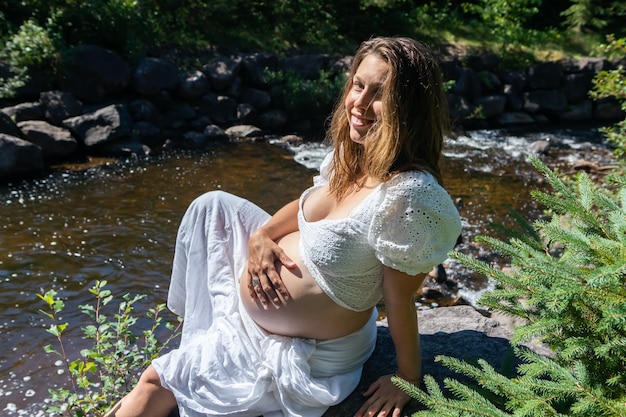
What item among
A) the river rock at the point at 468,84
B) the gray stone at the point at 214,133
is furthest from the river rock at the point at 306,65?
the river rock at the point at 468,84

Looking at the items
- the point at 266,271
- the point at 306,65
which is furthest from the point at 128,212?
the point at 306,65

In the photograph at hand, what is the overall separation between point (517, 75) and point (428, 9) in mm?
3740

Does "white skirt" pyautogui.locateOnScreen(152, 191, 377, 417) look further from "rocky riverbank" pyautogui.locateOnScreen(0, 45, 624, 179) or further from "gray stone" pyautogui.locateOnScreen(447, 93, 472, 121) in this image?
"gray stone" pyautogui.locateOnScreen(447, 93, 472, 121)

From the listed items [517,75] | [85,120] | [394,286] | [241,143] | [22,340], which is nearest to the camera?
[394,286]

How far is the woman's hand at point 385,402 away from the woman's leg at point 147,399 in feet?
2.54

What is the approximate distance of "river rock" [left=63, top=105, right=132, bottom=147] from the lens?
8391mm

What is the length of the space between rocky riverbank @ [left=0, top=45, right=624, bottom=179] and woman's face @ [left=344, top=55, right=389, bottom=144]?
6268 millimetres

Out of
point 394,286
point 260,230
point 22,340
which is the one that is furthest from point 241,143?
point 394,286

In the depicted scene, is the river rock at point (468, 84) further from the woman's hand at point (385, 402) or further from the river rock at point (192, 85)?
the woman's hand at point (385, 402)

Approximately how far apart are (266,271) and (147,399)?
2.23 ft

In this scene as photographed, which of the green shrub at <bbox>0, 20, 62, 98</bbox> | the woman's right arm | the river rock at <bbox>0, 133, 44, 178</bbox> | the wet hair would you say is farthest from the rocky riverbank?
the wet hair

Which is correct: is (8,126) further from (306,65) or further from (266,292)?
(266,292)

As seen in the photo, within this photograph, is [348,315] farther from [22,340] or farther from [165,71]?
[165,71]

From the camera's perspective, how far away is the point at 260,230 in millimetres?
2564
